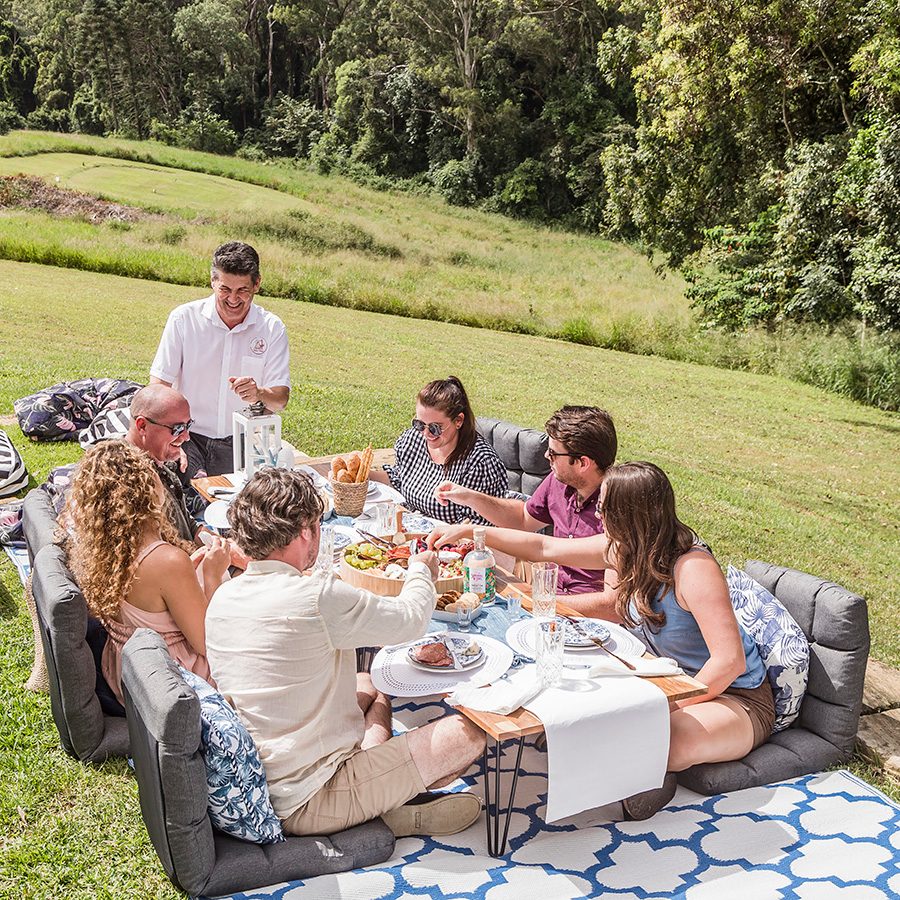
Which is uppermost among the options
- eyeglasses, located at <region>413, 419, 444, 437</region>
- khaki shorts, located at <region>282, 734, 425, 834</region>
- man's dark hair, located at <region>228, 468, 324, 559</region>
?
man's dark hair, located at <region>228, 468, 324, 559</region>

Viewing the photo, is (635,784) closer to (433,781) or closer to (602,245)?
(433,781)

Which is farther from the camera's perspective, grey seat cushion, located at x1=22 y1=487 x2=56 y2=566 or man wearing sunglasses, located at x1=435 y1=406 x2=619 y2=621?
man wearing sunglasses, located at x1=435 y1=406 x2=619 y2=621

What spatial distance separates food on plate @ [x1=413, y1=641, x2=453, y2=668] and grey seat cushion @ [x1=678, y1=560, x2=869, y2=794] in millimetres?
1084

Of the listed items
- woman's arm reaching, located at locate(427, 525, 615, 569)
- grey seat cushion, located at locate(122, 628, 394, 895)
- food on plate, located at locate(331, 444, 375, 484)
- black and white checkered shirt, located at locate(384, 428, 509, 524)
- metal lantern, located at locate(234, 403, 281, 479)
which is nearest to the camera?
grey seat cushion, located at locate(122, 628, 394, 895)

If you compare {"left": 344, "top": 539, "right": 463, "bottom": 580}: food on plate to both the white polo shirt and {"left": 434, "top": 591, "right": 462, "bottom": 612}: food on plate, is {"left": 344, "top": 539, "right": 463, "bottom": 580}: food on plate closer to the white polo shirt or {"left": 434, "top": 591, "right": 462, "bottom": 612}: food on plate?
{"left": 434, "top": 591, "right": 462, "bottom": 612}: food on plate

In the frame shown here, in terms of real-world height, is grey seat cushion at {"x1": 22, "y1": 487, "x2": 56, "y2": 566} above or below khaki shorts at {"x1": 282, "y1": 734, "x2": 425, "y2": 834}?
above

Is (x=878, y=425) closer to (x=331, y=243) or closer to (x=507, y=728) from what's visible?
(x=507, y=728)

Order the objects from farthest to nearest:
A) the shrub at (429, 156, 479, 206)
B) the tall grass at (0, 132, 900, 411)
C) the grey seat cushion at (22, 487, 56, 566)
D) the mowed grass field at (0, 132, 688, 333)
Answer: the shrub at (429, 156, 479, 206)
the mowed grass field at (0, 132, 688, 333)
the tall grass at (0, 132, 900, 411)
the grey seat cushion at (22, 487, 56, 566)

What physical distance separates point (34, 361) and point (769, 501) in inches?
332

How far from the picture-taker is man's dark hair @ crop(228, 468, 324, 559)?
2869 mm

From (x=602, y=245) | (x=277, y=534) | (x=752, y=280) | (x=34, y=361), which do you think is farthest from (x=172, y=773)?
(x=602, y=245)

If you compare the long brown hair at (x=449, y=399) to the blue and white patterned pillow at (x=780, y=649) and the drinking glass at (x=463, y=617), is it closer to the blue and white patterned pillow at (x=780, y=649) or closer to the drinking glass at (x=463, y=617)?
the drinking glass at (x=463, y=617)

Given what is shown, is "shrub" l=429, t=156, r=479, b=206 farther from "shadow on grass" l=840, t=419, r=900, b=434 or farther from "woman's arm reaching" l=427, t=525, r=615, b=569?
"woman's arm reaching" l=427, t=525, r=615, b=569

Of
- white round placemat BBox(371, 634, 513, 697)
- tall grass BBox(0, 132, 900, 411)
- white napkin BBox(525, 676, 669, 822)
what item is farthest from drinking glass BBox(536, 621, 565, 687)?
tall grass BBox(0, 132, 900, 411)
